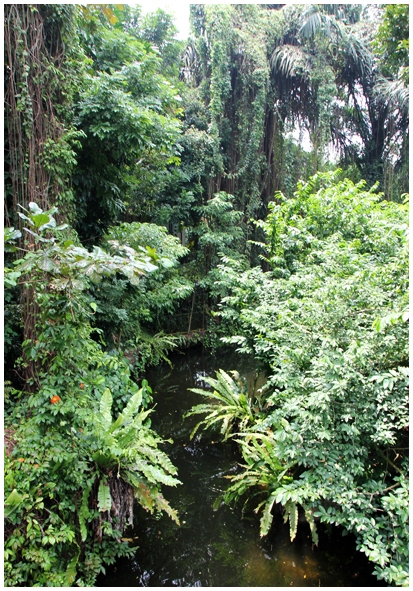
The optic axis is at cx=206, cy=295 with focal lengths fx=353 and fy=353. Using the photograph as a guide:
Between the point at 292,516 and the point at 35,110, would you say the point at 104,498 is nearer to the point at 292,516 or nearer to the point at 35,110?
the point at 292,516

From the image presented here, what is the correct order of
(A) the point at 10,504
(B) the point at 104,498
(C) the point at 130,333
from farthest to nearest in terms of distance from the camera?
(C) the point at 130,333, (B) the point at 104,498, (A) the point at 10,504

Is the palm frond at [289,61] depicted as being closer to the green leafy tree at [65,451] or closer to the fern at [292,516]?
the green leafy tree at [65,451]

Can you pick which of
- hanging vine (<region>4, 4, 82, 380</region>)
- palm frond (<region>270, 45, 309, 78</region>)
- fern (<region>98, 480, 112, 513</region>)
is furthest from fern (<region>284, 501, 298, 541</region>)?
palm frond (<region>270, 45, 309, 78</region>)

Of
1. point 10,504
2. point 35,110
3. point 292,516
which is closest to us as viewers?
point 10,504

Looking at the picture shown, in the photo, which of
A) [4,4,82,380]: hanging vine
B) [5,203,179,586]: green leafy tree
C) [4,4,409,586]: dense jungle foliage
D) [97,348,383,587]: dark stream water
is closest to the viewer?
[5,203,179,586]: green leafy tree

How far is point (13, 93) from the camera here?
315 cm

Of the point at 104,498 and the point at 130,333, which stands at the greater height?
the point at 130,333

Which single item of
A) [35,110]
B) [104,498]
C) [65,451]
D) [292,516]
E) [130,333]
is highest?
[35,110]

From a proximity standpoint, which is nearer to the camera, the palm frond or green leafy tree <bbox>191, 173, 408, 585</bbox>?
green leafy tree <bbox>191, 173, 408, 585</bbox>

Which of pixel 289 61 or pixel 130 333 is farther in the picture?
pixel 289 61

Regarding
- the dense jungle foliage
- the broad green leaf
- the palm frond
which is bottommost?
the broad green leaf

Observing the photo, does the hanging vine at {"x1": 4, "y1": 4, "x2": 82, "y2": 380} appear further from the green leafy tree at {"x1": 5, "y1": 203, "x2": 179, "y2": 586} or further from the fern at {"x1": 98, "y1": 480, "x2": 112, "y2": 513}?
the fern at {"x1": 98, "y1": 480, "x2": 112, "y2": 513}

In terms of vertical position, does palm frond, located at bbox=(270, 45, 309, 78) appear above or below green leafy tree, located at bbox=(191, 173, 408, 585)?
above

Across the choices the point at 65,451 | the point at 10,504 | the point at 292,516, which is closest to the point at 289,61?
the point at 292,516
